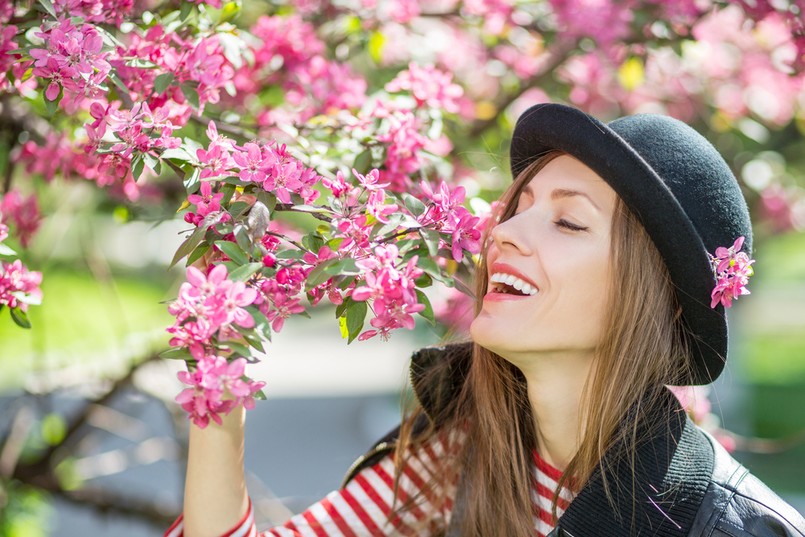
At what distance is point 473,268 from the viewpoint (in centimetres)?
187

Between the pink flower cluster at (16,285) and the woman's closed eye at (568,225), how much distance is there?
0.95 m

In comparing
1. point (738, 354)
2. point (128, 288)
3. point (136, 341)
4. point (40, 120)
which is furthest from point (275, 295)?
point (128, 288)

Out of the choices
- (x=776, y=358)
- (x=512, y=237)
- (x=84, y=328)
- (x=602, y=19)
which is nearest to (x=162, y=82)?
(x=512, y=237)

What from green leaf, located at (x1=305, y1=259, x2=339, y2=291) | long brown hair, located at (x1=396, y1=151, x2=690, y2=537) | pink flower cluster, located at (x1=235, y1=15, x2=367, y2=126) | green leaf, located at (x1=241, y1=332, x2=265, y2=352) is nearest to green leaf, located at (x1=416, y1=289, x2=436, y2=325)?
green leaf, located at (x1=305, y1=259, x2=339, y2=291)

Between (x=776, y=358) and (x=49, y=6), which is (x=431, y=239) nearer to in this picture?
(x=49, y=6)

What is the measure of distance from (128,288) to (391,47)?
1099 centimetres

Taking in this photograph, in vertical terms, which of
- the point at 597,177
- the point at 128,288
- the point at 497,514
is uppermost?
the point at 597,177

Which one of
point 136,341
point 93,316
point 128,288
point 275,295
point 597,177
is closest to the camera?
point 275,295

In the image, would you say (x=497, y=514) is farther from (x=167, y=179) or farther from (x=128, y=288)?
(x=128, y=288)

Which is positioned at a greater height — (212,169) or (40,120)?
(212,169)

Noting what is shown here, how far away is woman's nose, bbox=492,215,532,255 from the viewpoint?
1.53m

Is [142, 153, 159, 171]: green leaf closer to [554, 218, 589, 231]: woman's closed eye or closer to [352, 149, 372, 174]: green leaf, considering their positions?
[352, 149, 372, 174]: green leaf

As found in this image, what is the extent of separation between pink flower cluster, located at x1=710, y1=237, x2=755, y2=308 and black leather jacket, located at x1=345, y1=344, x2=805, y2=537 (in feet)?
0.91

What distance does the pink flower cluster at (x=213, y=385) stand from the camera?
1.10 metres
